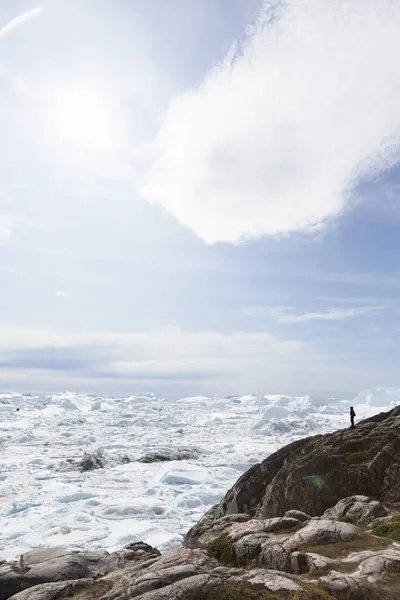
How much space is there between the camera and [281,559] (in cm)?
980

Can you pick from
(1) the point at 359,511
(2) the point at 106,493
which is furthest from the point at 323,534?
(2) the point at 106,493

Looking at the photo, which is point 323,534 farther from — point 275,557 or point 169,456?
point 169,456

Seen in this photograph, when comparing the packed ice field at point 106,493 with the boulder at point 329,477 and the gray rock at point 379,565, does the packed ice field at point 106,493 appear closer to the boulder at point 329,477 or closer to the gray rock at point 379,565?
the boulder at point 329,477

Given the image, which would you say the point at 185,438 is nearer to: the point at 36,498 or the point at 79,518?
the point at 36,498

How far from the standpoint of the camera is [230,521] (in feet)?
50.1

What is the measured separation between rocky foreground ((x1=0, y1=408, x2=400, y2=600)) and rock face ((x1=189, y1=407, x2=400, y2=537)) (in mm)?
50

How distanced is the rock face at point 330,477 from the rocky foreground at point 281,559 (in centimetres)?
5

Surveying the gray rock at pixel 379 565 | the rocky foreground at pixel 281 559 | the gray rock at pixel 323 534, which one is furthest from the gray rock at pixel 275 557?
the gray rock at pixel 379 565

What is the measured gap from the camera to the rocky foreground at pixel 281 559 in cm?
812

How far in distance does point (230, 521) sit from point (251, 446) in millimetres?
98973

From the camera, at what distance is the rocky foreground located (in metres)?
8.12

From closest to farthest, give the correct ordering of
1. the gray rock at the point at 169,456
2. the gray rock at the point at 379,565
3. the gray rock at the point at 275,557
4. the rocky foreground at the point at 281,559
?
1. the rocky foreground at the point at 281,559
2. the gray rock at the point at 379,565
3. the gray rock at the point at 275,557
4. the gray rock at the point at 169,456

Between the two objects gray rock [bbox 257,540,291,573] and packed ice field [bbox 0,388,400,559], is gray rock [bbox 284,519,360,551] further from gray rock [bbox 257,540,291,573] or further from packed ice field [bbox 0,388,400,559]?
packed ice field [bbox 0,388,400,559]

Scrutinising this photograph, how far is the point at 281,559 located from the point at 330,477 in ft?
35.5
